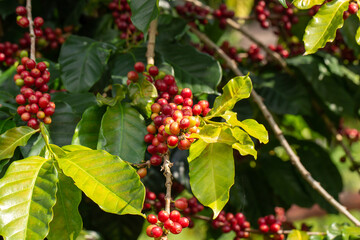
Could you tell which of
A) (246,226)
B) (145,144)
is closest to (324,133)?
(246,226)

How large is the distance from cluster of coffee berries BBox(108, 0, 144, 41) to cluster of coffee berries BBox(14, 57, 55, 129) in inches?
14.0

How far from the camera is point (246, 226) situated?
1170mm

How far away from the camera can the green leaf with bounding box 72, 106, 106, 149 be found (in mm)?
880

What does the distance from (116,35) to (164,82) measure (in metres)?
A: 0.57

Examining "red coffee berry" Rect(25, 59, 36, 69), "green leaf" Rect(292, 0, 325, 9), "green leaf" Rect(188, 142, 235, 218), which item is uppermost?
"green leaf" Rect(292, 0, 325, 9)

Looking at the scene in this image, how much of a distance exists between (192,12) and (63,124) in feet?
2.52

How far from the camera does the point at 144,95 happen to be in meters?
0.91

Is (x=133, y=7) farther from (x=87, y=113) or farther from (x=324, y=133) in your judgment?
(x=324, y=133)

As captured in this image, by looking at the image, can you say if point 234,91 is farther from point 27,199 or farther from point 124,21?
point 124,21

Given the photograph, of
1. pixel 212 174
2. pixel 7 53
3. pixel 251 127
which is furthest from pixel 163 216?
pixel 7 53

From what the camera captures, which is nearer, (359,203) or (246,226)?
(246,226)

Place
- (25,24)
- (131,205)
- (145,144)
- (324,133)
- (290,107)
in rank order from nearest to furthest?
1. (131,205)
2. (145,144)
3. (25,24)
4. (290,107)
5. (324,133)

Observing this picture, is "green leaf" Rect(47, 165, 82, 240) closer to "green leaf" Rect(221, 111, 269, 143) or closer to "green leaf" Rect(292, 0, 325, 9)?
"green leaf" Rect(221, 111, 269, 143)

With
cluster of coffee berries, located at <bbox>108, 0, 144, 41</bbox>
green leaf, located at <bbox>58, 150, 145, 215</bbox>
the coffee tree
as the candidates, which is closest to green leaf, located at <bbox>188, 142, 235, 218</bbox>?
the coffee tree
